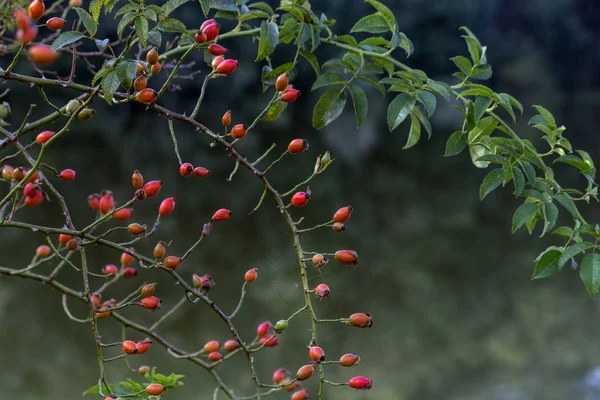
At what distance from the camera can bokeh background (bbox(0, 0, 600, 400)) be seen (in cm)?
199

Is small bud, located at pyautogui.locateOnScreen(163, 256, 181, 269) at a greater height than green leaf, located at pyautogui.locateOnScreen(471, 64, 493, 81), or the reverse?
green leaf, located at pyautogui.locateOnScreen(471, 64, 493, 81)

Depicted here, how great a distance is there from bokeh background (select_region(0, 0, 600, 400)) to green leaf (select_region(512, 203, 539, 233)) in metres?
1.22

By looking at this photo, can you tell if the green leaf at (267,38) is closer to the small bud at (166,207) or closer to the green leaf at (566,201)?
the small bud at (166,207)

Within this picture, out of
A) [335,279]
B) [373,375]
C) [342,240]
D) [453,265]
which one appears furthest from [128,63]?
[453,265]

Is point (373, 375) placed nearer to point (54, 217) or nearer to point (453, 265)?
point (453, 265)

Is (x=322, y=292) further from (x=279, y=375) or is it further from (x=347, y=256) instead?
(x=279, y=375)

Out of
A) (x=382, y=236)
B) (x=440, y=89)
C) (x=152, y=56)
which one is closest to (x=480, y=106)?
(x=440, y=89)

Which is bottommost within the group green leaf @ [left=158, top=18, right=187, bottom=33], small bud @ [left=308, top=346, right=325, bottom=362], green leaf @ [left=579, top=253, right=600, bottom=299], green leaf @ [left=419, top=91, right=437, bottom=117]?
small bud @ [left=308, top=346, right=325, bottom=362]

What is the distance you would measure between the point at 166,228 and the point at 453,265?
999 millimetres

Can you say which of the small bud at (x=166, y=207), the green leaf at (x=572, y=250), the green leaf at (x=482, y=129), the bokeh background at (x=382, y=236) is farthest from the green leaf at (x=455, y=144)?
the bokeh background at (x=382, y=236)

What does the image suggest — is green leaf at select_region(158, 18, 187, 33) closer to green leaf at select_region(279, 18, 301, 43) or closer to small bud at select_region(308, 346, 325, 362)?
green leaf at select_region(279, 18, 301, 43)

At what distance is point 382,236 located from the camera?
2.36 metres

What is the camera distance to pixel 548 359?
2.11m

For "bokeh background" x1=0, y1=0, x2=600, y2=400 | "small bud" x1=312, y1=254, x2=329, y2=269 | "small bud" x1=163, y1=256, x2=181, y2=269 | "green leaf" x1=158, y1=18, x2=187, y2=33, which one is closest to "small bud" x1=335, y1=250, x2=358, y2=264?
"small bud" x1=312, y1=254, x2=329, y2=269
